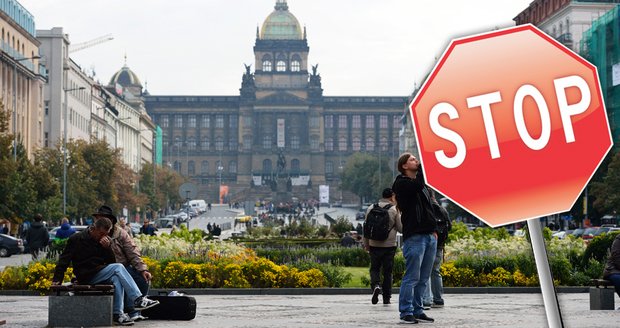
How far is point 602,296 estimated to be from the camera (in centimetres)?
1325

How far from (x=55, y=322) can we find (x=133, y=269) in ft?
3.96

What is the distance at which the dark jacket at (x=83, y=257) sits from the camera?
10930 mm

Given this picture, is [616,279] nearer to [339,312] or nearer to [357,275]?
[339,312]

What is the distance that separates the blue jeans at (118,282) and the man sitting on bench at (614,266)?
15.6 ft

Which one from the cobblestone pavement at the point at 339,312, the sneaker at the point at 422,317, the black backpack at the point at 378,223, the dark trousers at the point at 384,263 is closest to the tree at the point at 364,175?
the cobblestone pavement at the point at 339,312

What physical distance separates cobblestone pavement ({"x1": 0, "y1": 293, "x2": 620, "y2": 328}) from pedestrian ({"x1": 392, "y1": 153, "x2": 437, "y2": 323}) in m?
0.33

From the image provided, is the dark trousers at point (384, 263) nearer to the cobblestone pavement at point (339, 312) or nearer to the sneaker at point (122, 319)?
the cobblestone pavement at point (339, 312)

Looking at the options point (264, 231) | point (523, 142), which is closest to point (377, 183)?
point (264, 231)

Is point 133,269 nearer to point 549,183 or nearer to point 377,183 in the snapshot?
point 549,183

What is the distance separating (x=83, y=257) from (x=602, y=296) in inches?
228

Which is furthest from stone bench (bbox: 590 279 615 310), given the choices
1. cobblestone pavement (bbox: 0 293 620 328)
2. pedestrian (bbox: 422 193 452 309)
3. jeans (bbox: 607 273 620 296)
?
pedestrian (bbox: 422 193 452 309)

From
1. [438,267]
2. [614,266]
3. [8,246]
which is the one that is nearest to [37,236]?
[8,246]

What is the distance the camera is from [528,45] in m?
2.09

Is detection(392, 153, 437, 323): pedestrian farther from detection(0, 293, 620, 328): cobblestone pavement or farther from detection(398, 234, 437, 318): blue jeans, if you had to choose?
detection(0, 293, 620, 328): cobblestone pavement
